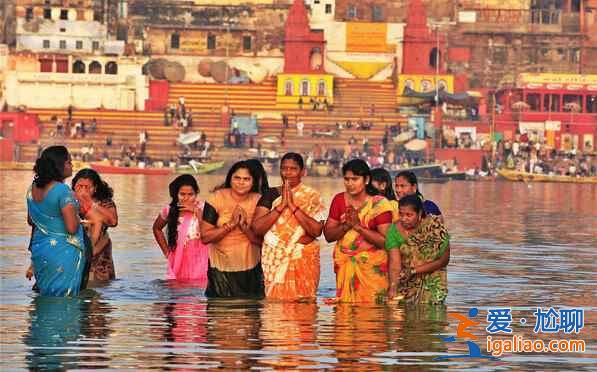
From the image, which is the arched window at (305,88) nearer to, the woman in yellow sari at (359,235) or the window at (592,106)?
the window at (592,106)

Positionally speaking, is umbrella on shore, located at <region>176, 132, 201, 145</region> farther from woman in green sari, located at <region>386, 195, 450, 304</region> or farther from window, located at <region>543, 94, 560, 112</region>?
woman in green sari, located at <region>386, 195, 450, 304</region>

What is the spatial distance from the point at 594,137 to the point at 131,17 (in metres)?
17.3

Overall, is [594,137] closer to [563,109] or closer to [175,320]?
[563,109]

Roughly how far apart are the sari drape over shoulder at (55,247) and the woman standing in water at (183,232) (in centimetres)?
134

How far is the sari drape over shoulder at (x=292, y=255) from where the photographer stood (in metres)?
14.2

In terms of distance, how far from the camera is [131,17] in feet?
243

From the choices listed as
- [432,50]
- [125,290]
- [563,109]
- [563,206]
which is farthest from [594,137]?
[125,290]

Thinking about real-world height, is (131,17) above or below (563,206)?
above

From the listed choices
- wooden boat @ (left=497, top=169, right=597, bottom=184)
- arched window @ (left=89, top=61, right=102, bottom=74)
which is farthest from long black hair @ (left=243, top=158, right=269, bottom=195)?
arched window @ (left=89, top=61, right=102, bottom=74)

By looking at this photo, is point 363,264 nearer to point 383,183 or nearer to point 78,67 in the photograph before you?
point 383,183

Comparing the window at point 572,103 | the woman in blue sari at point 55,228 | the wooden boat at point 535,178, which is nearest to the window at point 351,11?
the window at point 572,103

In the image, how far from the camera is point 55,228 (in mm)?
14047

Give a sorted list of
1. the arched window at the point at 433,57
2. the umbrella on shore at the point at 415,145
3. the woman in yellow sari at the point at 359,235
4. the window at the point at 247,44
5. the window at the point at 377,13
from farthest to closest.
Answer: the window at the point at 377,13
the window at the point at 247,44
the arched window at the point at 433,57
the umbrella on shore at the point at 415,145
the woman in yellow sari at the point at 359,235

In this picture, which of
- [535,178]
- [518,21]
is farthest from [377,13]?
[535,178]
